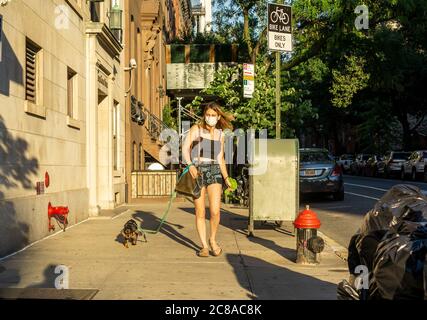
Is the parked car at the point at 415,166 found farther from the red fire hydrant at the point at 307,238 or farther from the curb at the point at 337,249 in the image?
the red fire hydrant at the point at 307,238

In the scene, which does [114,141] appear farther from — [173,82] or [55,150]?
[173,82]

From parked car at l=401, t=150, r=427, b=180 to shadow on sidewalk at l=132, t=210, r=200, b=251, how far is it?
2147 cm

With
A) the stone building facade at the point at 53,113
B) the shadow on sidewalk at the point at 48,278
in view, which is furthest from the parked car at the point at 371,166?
the shadow on sidewalk at the point at 48,278

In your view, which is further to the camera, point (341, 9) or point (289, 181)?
point (341, 9)

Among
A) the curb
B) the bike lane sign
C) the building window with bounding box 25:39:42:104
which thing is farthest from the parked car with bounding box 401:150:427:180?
the building window with bounding box 25:39:42:104

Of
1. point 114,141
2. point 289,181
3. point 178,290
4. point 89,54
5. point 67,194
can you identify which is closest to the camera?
point 178,290

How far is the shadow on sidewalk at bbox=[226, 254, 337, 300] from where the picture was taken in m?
5.67

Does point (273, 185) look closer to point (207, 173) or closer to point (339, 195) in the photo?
point (207, 173)

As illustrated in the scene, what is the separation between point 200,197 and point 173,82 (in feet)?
99.5

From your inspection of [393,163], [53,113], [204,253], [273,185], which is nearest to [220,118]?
[204,253]

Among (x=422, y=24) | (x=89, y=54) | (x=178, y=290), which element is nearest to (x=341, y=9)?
(x=422, y=24)

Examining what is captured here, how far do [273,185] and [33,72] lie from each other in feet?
14.2

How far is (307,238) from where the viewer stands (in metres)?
7.37
